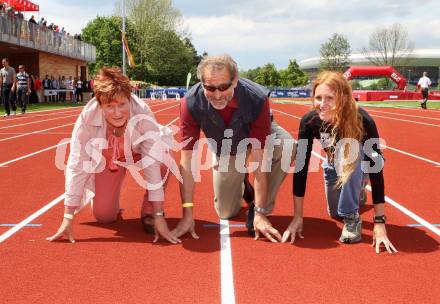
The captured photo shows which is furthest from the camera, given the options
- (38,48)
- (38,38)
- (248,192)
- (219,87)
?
(38,38)

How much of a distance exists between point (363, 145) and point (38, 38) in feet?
96.2

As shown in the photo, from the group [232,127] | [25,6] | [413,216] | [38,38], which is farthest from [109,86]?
[25,6]

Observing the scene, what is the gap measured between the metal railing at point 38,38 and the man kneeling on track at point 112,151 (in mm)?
22394

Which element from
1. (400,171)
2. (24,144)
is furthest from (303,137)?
(24,144)

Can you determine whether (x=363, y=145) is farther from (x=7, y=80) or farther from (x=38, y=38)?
(x=38, y=38)

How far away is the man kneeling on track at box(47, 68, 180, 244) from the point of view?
369 cm

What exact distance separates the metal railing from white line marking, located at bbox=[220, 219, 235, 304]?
75.4 ft

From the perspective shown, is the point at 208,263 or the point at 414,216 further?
the point at 414,216

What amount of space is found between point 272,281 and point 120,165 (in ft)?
5.64

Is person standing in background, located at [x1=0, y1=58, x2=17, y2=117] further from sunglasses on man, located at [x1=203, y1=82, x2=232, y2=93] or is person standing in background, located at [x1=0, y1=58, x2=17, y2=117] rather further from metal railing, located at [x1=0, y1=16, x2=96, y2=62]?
sunglasses on man, located at [x1=203, y1=82, x2=232, y2=93]

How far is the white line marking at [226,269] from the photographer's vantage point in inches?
113

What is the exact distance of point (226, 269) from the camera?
332 centimetres

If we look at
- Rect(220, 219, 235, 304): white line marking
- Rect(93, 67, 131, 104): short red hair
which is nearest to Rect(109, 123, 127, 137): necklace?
Rect(93, 67, 131, 104): short red hair

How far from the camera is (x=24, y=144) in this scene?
10.5 m
